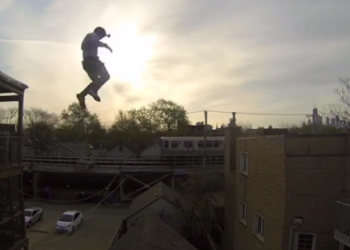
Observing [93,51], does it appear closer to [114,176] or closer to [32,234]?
[32,234]

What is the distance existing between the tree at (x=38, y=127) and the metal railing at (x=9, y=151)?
38.7 metres

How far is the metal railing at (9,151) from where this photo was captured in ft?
28.3

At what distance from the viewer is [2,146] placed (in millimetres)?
8617

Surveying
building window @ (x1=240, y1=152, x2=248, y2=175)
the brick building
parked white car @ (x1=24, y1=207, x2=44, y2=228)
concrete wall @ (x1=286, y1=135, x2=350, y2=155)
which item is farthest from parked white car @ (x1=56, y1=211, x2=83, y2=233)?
concrete wall @ (x1=286, y1=135, x2=350, y2=155)

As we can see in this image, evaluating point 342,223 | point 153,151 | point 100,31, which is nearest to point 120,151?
point 153,151

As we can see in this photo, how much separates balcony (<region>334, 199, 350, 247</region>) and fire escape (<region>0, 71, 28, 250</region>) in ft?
30.9

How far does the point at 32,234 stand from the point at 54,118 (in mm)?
37108

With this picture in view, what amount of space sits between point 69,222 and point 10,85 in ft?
56.8

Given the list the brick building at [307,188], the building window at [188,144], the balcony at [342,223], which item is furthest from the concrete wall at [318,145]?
the building window at [188,144]

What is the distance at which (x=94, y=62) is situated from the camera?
8.39ft

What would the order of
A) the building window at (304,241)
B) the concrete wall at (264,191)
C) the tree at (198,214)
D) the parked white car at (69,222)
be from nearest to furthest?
the building window at (304,241) → the concrete wall at (264,191) → the tree at (198,214) → the parked white car at (69,222)

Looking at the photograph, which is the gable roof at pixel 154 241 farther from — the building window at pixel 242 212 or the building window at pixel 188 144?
the building window at pixel 188 144

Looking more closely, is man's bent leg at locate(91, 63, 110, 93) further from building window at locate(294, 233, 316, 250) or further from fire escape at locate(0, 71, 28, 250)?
building window at locate(294, 233, 316, 250)

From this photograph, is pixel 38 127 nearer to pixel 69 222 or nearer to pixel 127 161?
pixel 127 161
